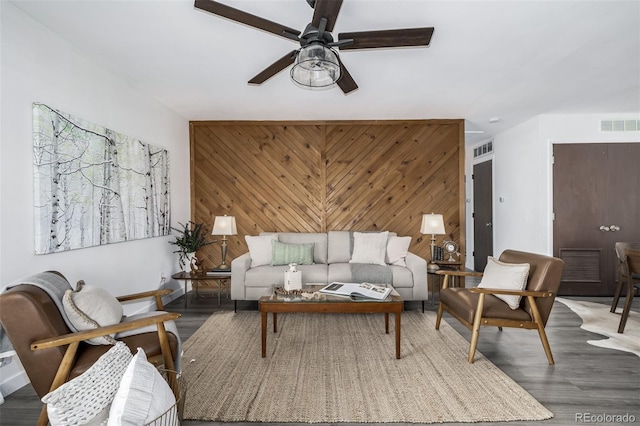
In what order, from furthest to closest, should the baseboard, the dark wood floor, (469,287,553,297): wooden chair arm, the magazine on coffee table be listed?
the magazine on coffee table
(469,287,553,297): wooden chair arm
the baseboard
the dark wood floor

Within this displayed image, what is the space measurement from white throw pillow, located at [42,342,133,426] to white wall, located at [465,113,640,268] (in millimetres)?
5283

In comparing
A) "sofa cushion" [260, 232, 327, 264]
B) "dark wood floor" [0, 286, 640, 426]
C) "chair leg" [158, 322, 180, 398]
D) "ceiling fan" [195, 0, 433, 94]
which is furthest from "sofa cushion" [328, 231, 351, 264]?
"chair leg" [158, 322, 180, 398]

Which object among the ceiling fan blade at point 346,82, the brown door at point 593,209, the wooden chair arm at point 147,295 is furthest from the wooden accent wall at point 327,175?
the wooden chair arm at point 147,295

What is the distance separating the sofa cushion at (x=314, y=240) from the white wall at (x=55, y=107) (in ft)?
5.44

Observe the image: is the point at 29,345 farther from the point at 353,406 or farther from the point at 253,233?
the point at 253,233

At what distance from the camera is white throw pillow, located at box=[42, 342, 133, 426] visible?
130 centimetres

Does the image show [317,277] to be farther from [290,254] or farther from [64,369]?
[64,369]

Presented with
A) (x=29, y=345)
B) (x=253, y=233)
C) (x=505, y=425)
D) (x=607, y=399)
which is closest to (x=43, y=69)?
(x=29, y=345)

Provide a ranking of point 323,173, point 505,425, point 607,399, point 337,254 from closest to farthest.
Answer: point 505,425 < point 607,399 < point 337,254 < point 323,173

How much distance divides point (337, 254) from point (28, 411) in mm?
3317

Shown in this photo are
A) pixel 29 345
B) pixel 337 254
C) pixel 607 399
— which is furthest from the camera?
pixel 337 254

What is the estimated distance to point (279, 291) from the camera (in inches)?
122
